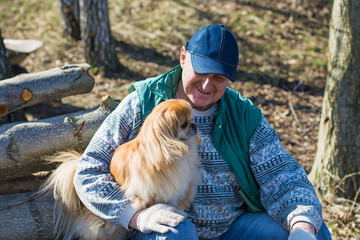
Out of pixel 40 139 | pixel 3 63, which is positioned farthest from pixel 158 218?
pixel 3 63

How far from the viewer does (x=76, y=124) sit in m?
3.67

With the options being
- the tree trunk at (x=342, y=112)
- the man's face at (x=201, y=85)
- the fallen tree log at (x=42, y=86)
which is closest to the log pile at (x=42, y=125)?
the fallen tree log at (x=42, y=86)

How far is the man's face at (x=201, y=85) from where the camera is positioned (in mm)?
A: 2793

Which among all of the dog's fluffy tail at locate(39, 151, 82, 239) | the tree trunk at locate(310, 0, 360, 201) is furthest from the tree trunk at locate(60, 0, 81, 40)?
the tree trunk at locate(310, 0, 360, 201)

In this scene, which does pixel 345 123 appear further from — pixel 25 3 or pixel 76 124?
pixel 25 3

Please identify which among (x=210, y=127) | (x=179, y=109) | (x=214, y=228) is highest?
(x=179, y=109)

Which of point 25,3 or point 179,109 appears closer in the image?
point 179,109

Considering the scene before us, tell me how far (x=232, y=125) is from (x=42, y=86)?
2.09 meters

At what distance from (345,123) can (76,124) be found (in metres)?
2.88

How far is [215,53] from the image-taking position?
2.72 meters

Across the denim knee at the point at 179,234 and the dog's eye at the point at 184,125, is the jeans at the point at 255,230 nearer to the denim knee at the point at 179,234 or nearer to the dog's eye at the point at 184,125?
the denim knee at the point at 179,234

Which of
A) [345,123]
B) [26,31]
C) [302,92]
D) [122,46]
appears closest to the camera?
[345,123]

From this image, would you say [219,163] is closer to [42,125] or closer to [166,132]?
[166,132]

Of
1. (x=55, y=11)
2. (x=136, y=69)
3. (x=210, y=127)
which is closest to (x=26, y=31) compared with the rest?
(x=55, y=11)
